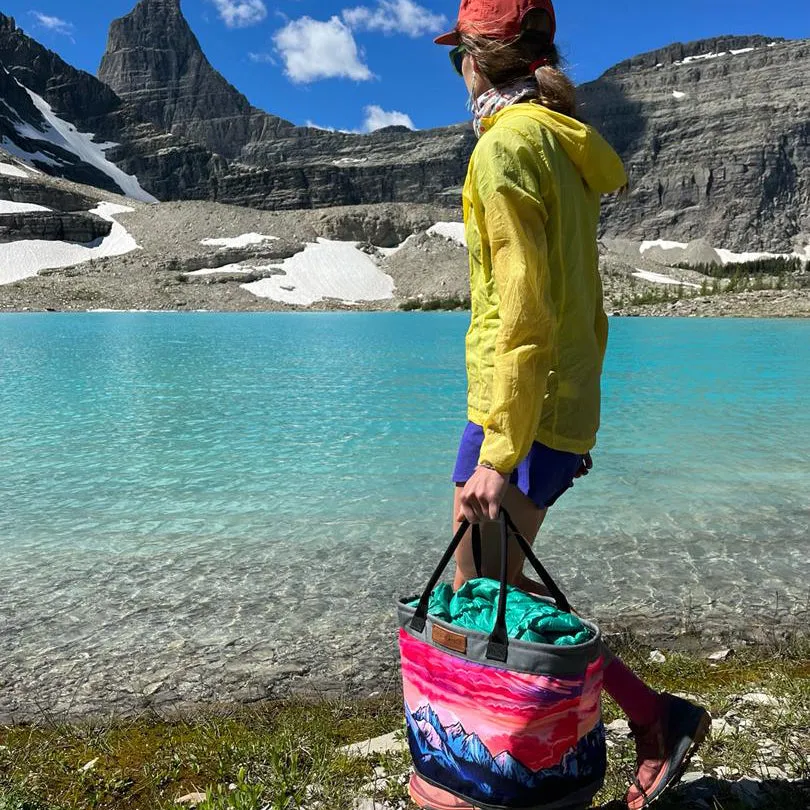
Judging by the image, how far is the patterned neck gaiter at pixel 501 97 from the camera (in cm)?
201

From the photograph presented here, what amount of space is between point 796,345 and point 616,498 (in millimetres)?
22347

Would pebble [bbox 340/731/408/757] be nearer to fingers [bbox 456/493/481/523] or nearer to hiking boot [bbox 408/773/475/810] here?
hiking boot [bbox 408/773/475/810]

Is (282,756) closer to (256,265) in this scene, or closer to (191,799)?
(191,799)

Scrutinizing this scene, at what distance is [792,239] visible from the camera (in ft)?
442

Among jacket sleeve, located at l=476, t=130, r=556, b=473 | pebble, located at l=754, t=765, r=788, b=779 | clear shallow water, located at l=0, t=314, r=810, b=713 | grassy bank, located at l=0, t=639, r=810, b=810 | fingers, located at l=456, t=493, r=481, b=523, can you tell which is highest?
jacket sleeve, located at l=476, t=130, r=556, b=473

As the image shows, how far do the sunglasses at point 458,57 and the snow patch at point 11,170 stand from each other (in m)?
105

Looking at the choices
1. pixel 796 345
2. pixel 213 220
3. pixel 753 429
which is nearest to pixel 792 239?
pixel 213 220

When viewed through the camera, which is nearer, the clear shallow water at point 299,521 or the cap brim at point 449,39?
the cap brim at point 449,39

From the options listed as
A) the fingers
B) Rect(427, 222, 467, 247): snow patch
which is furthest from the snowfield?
the fingers

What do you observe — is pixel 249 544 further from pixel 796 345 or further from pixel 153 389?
pixel 796 345

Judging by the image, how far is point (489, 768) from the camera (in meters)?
1.79

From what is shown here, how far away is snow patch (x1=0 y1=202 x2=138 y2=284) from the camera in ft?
232

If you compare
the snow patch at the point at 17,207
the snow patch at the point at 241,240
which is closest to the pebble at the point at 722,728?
the snow patch at the point at 241,240

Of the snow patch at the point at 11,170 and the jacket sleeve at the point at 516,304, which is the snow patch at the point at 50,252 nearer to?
the snow patch at the point at 11,170
